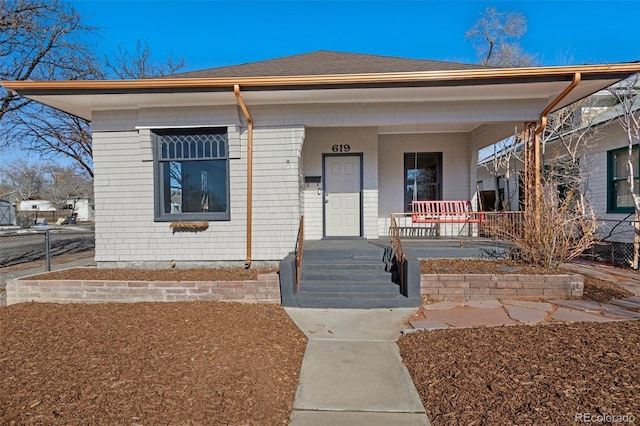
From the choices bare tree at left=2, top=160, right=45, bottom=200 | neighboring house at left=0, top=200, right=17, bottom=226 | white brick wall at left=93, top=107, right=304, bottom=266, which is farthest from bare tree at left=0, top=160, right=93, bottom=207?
white brick wall at left=93, top=107, right=304, bottom=266

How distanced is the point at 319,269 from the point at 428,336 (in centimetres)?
226

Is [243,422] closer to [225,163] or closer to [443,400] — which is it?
[443,400]

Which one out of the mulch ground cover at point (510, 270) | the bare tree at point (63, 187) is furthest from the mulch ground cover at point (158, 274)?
the bare tree at point (63, 187)

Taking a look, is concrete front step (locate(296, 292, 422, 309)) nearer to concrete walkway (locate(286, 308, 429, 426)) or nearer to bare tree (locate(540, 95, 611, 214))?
concrete walkway (locate(286, 308, 429, 426))

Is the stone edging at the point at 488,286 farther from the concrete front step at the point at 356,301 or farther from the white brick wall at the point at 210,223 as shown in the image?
the white brick wall at the point at 210,223

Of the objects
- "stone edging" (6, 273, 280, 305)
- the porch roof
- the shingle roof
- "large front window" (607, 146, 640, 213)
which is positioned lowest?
"stone edging" (6, 273, 280, 305)

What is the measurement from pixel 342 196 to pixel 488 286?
3.72 m

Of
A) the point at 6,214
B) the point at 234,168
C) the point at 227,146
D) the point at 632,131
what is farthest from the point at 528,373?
the point at 6,214

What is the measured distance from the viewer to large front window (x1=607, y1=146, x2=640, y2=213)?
306 inches

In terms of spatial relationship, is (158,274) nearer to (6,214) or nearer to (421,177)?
(421,177)

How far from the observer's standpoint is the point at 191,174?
653 centimetres

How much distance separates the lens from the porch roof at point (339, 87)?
5.18 metres

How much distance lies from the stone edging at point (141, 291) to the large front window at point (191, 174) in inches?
67.5

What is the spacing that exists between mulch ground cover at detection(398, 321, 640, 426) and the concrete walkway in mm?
153
